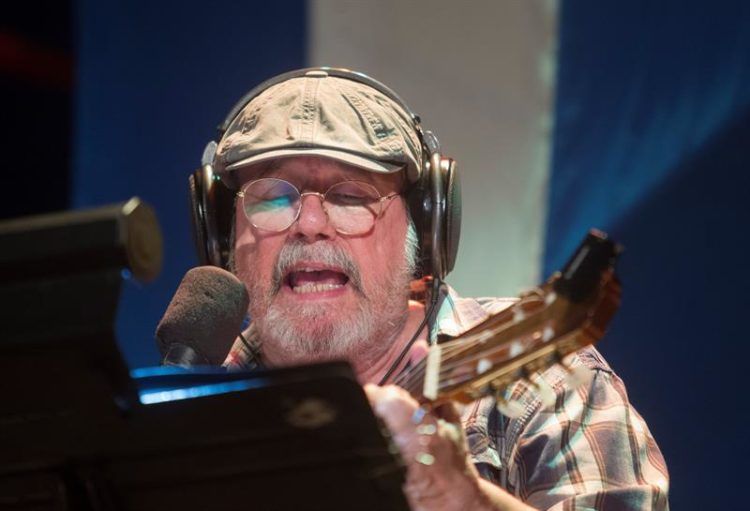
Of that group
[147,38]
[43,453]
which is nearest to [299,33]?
[147,38]

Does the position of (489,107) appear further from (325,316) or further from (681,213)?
(325,316)

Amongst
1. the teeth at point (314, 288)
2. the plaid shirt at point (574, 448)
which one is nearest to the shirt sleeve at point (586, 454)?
the plaid shirt at point (574, 448)

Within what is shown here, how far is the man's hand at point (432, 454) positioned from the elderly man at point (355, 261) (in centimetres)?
41

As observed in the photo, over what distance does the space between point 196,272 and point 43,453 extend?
1.66ft

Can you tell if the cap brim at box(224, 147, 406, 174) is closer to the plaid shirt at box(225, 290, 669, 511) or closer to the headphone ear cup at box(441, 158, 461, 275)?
the headphone ear cup at box(441, 158, 461, 275)

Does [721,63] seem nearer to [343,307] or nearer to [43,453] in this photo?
[343,307]

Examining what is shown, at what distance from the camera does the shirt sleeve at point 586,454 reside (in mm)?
1516

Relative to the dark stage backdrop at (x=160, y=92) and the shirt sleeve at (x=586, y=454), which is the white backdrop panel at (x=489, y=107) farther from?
the shirt sleeve at (x=586, y=454)

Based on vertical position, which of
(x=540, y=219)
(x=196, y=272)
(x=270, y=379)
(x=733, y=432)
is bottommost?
(x=733, y=432)

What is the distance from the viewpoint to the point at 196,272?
1.50 m

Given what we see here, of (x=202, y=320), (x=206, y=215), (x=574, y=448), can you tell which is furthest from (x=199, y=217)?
(x=574, y=448)

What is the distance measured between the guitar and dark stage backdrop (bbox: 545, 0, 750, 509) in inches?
44.1

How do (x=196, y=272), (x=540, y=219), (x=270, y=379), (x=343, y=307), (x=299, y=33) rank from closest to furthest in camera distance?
1. (x=270, y=379)
2. (x=196, y=272)
3. (x=343, y=307)
4. (x=540, y=219)
5. (x=299, y=33)

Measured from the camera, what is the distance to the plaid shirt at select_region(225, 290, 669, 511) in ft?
5.00
